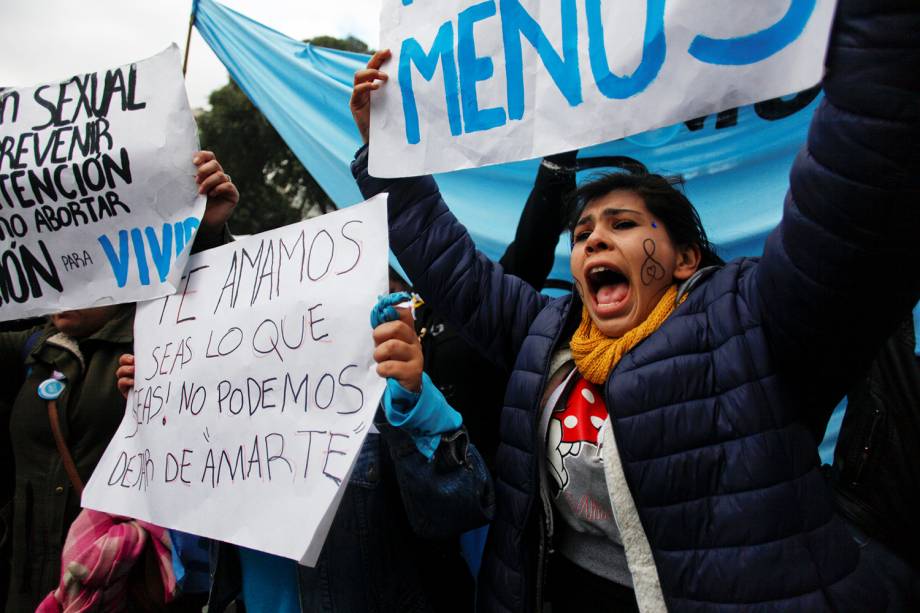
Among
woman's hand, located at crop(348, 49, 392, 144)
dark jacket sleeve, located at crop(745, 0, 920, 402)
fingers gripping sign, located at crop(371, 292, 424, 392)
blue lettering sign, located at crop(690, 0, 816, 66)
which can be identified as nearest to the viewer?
dark jacket sleeve, located at crop(745, 0, 920, 402)

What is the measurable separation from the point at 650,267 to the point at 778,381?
1.13 feet

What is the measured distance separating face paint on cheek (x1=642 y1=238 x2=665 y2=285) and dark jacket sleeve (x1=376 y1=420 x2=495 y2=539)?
0.49 m

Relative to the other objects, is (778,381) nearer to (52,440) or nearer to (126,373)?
(126,373)

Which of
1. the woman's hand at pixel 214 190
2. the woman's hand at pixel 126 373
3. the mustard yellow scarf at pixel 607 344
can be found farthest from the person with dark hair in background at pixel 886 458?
the woman's hand at pixel 126 373

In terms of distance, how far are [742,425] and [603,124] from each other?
582 millimetres

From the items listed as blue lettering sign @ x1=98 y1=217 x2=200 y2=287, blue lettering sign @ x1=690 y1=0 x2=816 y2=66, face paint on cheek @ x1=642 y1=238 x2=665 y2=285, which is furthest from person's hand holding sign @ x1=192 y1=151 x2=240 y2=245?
blue lettering sign @ x1=690 y1=0 x2=816 y2=66

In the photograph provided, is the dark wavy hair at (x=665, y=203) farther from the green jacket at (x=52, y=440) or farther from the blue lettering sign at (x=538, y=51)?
the green jacket at (x=52, y=440)

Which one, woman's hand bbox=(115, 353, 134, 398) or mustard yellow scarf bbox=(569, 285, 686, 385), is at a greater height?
mustard yellow scarf bbox=(569, 285, 686, 385)

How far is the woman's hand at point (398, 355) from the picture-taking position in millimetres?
1175

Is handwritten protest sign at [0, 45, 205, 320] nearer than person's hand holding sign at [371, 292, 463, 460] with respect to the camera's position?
No

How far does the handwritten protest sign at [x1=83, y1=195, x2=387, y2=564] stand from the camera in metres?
1.23

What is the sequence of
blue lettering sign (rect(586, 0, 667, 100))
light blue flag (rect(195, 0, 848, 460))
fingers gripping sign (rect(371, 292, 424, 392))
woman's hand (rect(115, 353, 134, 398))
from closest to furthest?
blue lettering sign (rect(586, 0, 667, 100)), fingers gripping sign (rect(371, 292, 424, 392)), woman's hand (rect(115, 353, 134, 398)), light blue flag (rect(195, 0, 848, 460))

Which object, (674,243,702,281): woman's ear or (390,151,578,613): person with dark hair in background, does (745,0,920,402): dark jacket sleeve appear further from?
(390,151,578,613): person with dark hair in background

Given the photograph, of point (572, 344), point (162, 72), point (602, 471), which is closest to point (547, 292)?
point (572, 344)
